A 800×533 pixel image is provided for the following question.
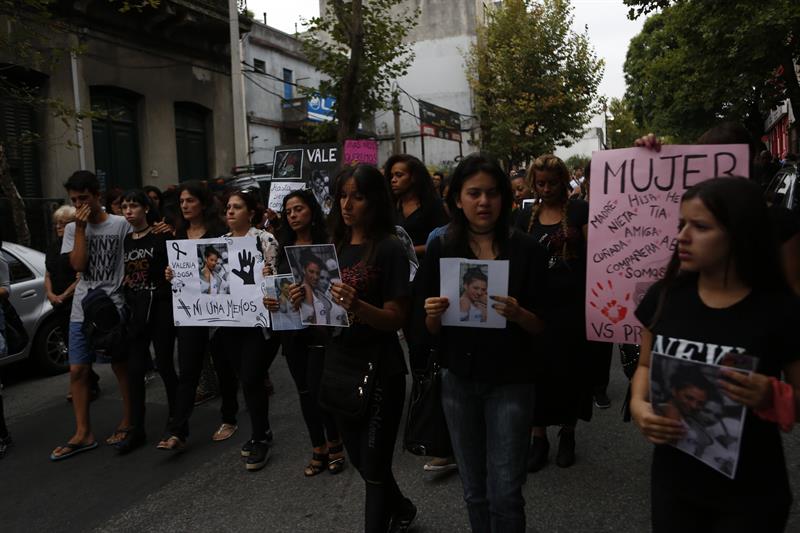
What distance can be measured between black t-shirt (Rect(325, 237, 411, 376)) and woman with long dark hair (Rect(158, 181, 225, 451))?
198cm

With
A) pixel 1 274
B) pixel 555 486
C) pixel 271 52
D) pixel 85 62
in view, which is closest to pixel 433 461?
pixel 555 486

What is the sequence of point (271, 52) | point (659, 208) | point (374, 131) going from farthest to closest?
point (374, 131) → point (271, 52) → point (659, 208)

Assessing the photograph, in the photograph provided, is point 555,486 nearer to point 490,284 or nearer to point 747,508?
point 490,284

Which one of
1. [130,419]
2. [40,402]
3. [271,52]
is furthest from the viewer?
[271,52]

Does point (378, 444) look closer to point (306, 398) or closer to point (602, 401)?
point (306, 398)

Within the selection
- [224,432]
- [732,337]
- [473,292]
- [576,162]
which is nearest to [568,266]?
[473,292]

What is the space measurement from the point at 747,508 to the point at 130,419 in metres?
4.36

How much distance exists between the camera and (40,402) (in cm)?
649

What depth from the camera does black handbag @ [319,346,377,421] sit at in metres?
3.04

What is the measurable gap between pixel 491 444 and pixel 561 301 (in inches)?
66.3

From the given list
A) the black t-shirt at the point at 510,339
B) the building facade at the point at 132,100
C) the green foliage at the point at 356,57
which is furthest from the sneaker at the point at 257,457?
the building facade at the point at 132,100

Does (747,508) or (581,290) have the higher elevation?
(581,290)

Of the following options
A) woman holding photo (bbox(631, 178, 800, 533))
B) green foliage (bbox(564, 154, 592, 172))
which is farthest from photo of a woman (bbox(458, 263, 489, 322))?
green foliage (bbox(564, 154, 592, 172))

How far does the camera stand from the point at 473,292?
266 cm
